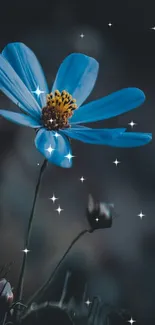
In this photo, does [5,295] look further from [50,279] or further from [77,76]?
[77,76]

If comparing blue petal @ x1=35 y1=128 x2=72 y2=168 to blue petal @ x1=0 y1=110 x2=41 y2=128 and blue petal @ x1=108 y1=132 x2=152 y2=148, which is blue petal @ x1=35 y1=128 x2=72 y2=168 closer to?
blue petal @ x1=0 y1=110 x2=41 y2=128

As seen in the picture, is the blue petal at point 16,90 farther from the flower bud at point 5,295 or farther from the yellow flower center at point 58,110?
the flower bud at point 5,295

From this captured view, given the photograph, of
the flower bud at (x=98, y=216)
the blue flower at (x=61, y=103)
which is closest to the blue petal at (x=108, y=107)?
the blue flower at (x=61, y=103)

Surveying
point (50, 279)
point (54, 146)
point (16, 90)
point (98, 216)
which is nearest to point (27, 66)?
point (16, 90)

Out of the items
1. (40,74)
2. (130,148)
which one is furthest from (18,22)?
(130,148)

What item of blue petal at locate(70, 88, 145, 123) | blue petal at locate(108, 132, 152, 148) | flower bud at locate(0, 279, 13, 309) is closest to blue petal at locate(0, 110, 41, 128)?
blue petal at locate(70, 88, 145, 123)
